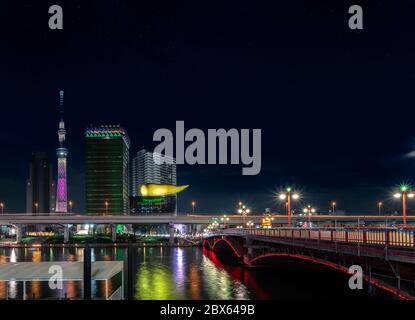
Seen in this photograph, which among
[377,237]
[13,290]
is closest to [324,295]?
[377,237]

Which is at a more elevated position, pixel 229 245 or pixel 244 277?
pixel 229 245

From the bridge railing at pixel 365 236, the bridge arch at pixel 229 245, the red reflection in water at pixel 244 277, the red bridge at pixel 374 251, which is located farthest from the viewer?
the bridge arch at pixel 229 245

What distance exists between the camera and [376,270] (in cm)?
3728

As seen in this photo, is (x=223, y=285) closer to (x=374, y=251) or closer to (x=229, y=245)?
(x=374, y=251)

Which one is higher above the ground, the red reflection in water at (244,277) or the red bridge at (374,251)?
the red bridge at (374,251)

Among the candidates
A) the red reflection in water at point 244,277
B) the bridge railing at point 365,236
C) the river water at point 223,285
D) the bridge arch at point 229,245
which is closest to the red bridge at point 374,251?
the bridge railing at point 365,236

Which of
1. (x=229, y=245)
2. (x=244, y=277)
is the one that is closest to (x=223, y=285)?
(x=244, y=277)

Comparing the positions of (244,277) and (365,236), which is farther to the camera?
(244,277)

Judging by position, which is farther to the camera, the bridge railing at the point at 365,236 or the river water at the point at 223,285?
the river water at the point at 223,285

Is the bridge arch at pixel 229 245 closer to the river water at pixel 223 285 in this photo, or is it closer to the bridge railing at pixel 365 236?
the river water at pixel 223 285

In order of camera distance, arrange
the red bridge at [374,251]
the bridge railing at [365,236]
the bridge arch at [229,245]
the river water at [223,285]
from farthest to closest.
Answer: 1. the bridge arch at [229,245]
2. the river water at [223,285]
3. the bridge railing at [365,236]
4. the red bridge at [374,251]

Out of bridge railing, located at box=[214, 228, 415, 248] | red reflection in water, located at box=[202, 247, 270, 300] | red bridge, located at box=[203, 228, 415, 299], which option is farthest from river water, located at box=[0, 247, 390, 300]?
bridge railing, located at box=[214, 228, 415, 248]
